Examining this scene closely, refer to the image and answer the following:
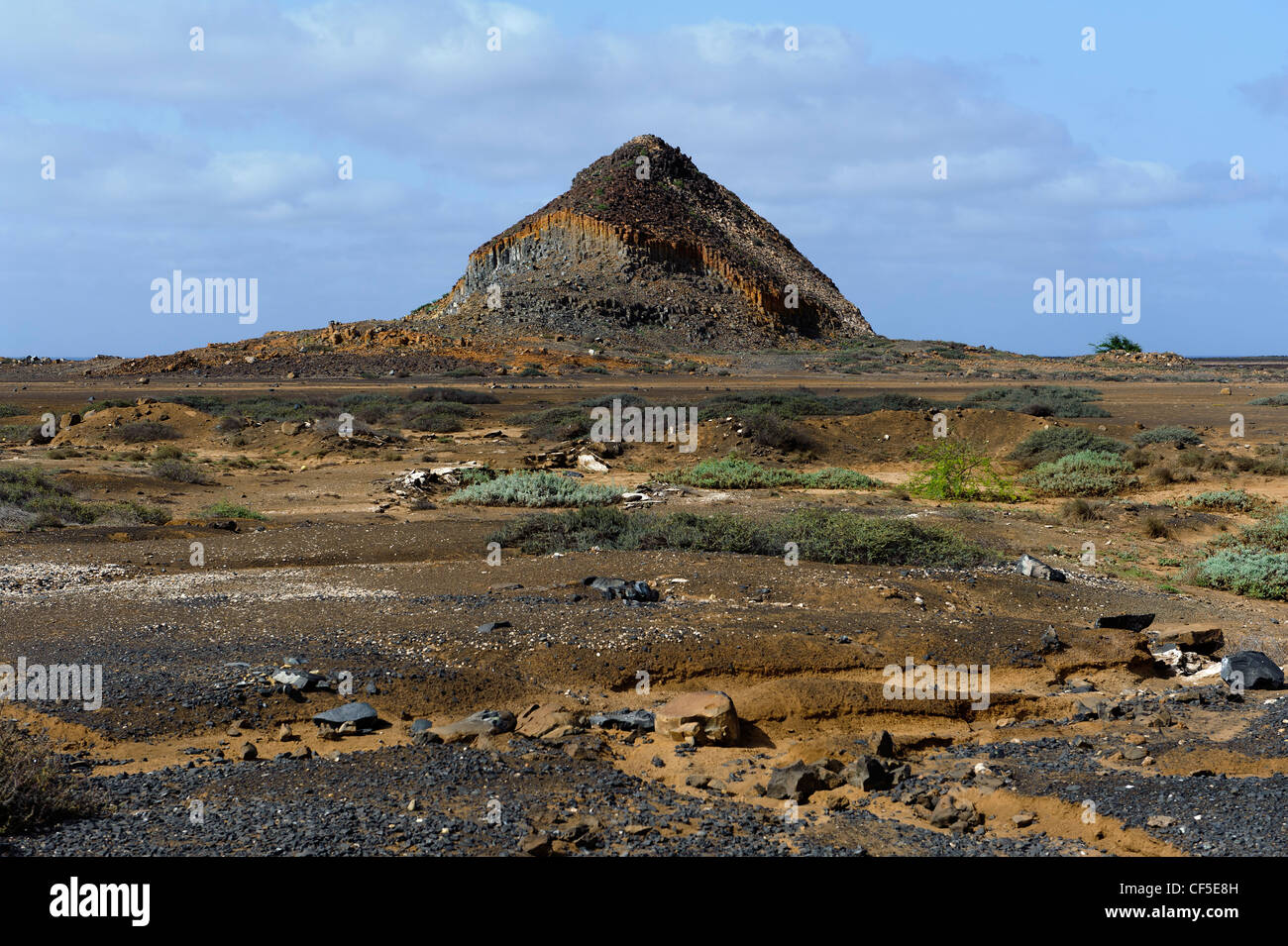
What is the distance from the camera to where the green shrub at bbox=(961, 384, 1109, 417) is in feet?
102

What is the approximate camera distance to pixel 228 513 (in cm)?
1531

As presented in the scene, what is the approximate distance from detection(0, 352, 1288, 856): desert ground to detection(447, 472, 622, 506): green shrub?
0.37 m

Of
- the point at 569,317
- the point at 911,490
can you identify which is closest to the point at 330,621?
the point at 911,490

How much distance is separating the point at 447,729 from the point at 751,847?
2384mm

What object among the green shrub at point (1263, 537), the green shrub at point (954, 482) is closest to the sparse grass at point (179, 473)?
the green shrub at point (954, 482)

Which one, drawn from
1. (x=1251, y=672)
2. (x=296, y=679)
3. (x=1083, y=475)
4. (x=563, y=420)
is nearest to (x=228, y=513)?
(x=296, y=679)

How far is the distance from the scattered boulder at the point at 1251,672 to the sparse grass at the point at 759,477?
10.7m

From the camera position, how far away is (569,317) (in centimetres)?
6969

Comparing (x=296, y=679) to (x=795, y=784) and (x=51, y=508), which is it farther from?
(x=51, y=508)

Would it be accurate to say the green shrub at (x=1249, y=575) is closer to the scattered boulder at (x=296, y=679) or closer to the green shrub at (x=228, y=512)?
the scattered boulder at (x=296, y=679)

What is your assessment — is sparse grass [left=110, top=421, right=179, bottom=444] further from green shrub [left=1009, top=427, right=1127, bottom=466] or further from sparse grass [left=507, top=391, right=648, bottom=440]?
green shrub [left=1009, top=427, right=1127, bottom=466]

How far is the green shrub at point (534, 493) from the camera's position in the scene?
53.8ft

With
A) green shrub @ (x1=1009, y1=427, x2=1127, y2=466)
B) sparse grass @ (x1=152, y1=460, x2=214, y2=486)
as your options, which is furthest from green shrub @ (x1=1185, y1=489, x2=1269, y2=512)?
sparse grass @ (x1=152, y1=460, x2=214, y2=486)

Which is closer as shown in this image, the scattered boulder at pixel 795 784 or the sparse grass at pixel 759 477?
the scattered boulder at pixel 795 784
